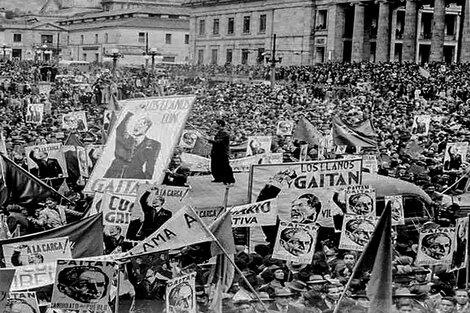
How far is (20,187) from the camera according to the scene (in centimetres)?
1698

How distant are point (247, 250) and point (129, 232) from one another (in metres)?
2.04

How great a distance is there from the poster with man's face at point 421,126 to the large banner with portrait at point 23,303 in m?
21.0

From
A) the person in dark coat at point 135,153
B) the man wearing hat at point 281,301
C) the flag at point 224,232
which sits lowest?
the man wearing hat at point 281,301

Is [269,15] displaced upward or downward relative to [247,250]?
upward

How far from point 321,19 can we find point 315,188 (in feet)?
208

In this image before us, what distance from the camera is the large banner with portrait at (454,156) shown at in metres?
23.1

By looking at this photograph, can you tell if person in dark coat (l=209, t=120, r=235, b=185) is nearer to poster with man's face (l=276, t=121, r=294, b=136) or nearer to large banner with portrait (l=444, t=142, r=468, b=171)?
large banner with portrait (l=444, t=142, r=468, b=171)

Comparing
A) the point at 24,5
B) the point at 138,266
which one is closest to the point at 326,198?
the point at 138,266

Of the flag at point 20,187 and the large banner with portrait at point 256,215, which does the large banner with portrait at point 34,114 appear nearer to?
the flag at point 20,187

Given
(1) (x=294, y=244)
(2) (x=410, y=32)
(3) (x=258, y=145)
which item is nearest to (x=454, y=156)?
(3) (x=258, y=145)

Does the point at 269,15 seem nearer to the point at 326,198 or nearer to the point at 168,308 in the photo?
the point at 326,198

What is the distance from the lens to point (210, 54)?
96.6m

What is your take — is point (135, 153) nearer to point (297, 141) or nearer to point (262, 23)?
point (297, 141)

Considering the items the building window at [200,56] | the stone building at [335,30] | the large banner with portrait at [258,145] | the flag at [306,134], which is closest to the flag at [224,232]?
the large banner with portrait at [258,145]
